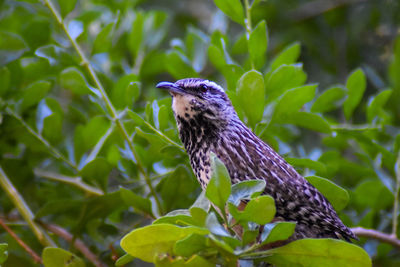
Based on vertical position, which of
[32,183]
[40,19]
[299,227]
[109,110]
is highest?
[40,19]

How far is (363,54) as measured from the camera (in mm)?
4445

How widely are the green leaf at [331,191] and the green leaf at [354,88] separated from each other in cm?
74

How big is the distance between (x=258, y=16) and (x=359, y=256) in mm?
3072

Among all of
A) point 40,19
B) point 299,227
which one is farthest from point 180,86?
point 40,19

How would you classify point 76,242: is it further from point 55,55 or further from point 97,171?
point 55,55

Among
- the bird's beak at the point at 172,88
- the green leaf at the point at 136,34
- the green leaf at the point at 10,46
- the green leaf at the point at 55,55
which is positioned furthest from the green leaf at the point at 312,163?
the green leaf at the point at 10,46

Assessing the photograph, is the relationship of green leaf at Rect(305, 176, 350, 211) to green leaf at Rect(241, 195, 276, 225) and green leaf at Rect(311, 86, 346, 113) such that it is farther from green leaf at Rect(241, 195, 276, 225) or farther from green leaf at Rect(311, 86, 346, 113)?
green leaf at Rect(311, 86, 346, 113)

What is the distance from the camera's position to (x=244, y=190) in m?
1.71

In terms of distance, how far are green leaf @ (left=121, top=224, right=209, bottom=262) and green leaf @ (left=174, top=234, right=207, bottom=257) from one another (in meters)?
0.03

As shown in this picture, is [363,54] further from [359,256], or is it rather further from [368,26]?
[359,256]

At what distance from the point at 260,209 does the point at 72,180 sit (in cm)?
138

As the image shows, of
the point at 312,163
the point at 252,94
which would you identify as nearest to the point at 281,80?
the point at 252,94

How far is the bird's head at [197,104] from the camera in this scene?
8.55ft

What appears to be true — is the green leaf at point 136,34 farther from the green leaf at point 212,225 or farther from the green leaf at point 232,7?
the green leaf at point 212,225
